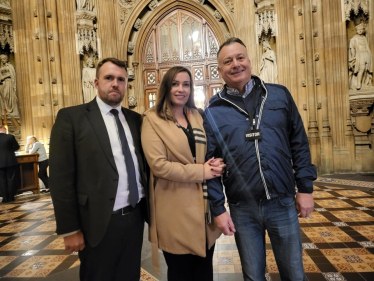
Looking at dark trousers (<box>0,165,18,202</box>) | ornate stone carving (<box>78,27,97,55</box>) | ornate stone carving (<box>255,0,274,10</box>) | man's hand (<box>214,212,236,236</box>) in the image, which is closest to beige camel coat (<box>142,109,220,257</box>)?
man's hand (<box>214,212,236,236</box>)

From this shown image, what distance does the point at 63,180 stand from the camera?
52.3 inches

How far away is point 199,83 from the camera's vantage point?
911cm

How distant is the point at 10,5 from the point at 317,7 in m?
8.52

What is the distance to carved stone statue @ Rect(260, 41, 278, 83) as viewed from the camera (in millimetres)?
7199

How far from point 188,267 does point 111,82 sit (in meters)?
1.17

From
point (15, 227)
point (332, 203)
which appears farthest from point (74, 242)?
point (332, 203)

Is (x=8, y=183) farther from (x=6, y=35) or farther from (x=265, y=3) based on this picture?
(x=265, y=3)

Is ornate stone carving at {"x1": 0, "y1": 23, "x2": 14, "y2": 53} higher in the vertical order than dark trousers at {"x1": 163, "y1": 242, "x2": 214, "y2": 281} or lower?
higher

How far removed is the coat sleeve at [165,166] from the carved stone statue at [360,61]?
690 centimetres

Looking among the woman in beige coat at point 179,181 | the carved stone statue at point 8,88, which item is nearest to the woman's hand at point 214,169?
the woman in beige coat at point 179,181

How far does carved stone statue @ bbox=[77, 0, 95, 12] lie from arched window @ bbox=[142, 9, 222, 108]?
207cm

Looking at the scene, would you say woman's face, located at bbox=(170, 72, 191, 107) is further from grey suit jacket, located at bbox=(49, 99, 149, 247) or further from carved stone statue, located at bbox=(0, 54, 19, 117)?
carved stone statue, located at bbox=(0, 54, 19, 117)

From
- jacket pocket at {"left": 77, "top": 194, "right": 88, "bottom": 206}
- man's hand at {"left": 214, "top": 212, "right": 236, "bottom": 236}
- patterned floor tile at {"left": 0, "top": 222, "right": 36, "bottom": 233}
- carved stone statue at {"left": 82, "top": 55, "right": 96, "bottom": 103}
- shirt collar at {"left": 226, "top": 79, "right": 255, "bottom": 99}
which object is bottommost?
patterned floor tile at {"left": 0, "top": 222, "right": 36, "bottom": 233}

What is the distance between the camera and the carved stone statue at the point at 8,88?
725 centimetres
